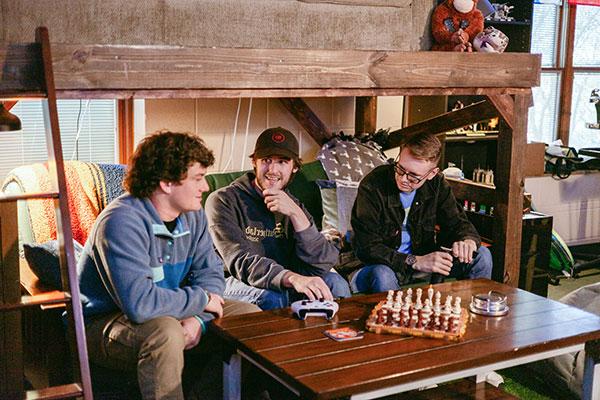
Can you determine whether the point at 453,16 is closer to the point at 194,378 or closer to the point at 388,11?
the point at 388,11

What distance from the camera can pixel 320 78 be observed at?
344 centimetres

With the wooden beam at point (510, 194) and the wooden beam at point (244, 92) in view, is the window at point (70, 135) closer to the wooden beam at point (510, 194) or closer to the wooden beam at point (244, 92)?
the wooden beam at point (244, 92)

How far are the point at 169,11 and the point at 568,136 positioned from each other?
4.95 meters

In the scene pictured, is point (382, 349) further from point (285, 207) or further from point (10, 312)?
point (10, 312)

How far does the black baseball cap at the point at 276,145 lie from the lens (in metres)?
3.65

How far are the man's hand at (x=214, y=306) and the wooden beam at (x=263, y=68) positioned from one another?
31.8 inches

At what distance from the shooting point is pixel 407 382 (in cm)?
256

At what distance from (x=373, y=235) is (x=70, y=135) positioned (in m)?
1.75

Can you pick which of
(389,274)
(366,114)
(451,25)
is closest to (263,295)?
(389,274)

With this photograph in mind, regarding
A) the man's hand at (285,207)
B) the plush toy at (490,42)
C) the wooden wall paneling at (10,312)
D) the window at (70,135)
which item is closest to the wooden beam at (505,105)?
the plush toy at (490,42)

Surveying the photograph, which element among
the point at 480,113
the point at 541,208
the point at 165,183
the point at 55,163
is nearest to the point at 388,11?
the point at 480,113

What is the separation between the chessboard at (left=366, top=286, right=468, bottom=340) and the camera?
289 centimetres

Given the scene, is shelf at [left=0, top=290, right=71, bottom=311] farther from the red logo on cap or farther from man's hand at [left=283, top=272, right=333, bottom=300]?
the red logo on cap

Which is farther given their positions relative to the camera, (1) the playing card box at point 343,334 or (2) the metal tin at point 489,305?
(2) the metal tin at point 489,305
